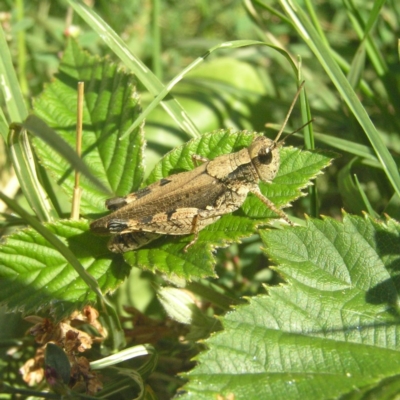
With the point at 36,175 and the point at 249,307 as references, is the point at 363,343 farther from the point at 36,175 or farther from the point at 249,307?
the point at 36,175

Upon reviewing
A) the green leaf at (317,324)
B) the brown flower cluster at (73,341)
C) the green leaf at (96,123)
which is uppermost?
the green leaf at (96,123)

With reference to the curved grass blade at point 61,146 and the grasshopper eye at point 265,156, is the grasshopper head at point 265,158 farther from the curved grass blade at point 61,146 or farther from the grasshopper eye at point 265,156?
the curved grass blade at point 61,146

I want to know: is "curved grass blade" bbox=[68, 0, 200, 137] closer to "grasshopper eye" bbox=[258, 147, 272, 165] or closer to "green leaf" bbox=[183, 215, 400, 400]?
"grasshopper eye" bbox=[258, 147, 272, 165]

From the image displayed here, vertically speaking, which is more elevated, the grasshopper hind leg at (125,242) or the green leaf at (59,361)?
the grasshopper hind leg at (125,242)

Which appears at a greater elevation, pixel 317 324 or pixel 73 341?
pixel 73 341

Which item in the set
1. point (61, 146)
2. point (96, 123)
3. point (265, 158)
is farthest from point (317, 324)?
point (96, 123)

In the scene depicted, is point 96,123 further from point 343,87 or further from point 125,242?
point 343,87

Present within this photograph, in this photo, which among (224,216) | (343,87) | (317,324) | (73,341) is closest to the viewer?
(317,324)

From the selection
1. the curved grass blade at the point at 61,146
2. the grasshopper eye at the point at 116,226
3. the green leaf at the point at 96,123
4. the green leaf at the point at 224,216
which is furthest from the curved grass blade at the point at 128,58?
the curved grass blade at the point at 61,146
